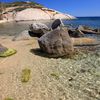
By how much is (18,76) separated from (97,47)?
8.05 meters

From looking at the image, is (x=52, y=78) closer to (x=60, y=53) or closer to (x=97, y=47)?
(x=60, y=53)

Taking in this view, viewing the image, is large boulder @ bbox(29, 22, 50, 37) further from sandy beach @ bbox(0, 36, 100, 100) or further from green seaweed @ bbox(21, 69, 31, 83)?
green seaweed @ bbox(21, 69, 31, 83)

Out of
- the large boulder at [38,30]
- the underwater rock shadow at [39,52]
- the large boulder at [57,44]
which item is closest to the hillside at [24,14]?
the large boulder at [38,30]

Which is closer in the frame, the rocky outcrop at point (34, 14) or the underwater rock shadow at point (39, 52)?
the underwater rock shadow at point (39, 52)

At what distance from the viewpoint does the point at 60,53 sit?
14.0 metres

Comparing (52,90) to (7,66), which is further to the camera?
(7,66)

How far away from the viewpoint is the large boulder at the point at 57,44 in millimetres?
14000

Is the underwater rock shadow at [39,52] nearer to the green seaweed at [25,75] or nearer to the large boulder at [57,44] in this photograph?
the large boulder at [57,44]

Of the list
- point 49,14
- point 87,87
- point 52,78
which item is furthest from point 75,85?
point 49,14

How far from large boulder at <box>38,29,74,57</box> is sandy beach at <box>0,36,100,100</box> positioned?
59cm

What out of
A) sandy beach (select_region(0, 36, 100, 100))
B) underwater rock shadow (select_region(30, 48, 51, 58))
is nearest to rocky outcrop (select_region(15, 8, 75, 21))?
underwater rock shadow (select_region(30, 48, 51, 58))

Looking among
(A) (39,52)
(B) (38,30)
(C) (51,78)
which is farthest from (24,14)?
(C) (51,78)

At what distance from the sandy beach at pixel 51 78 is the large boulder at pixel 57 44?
0.59 m

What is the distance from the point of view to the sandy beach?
8547 mm
